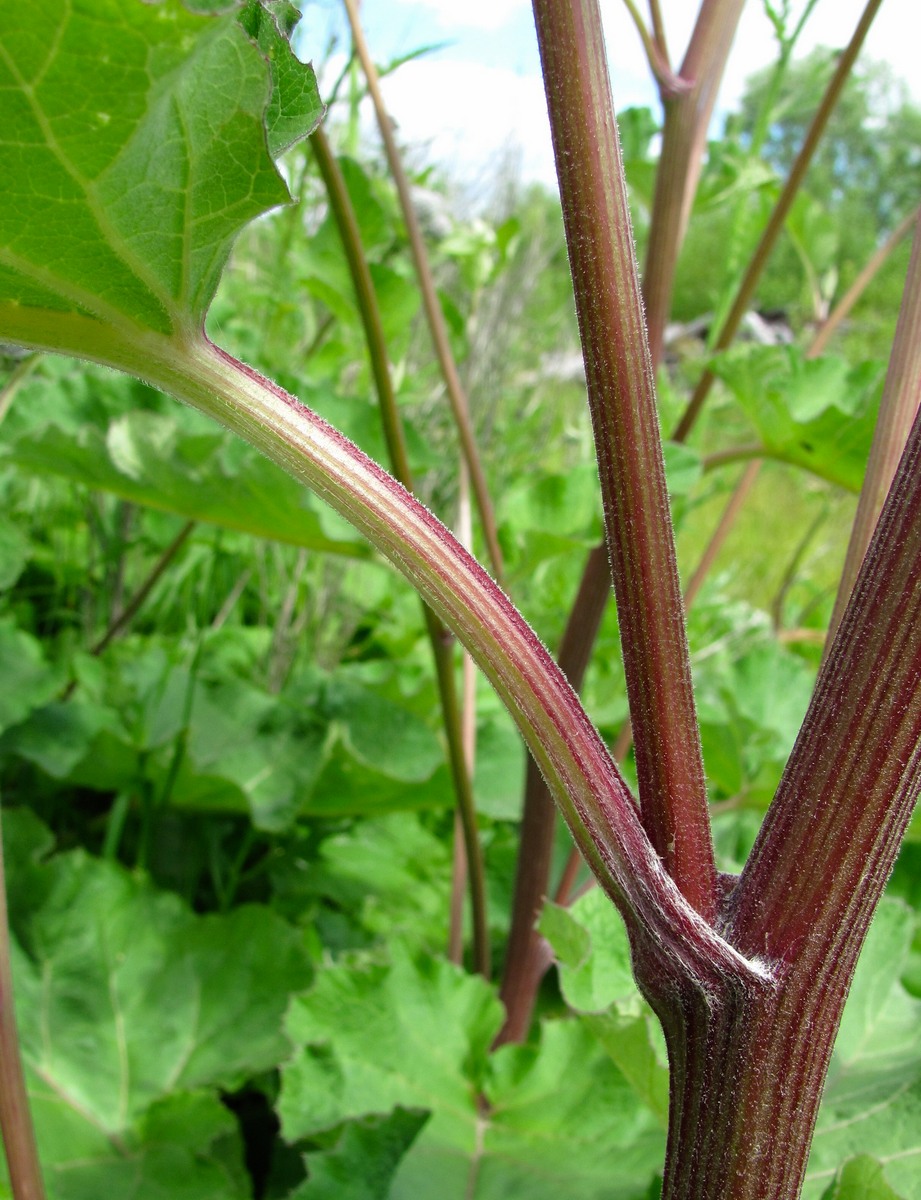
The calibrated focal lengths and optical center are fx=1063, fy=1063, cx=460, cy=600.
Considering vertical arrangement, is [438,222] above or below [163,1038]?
above

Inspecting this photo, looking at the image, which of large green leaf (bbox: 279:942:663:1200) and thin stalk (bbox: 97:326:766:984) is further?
large green leaf (bbox: 279:942:663:1200)

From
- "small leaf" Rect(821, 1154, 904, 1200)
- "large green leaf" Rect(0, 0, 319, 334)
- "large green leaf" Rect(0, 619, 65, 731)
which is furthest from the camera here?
"large green leaf" Rect(0, 619, 65, 731)

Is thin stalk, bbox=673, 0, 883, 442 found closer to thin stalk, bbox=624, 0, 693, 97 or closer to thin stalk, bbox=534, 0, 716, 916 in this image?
thin stalk, bbox=624, 0, 693, 97

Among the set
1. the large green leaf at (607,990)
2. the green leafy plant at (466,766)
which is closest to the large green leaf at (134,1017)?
the green leafy plant at (466,766)

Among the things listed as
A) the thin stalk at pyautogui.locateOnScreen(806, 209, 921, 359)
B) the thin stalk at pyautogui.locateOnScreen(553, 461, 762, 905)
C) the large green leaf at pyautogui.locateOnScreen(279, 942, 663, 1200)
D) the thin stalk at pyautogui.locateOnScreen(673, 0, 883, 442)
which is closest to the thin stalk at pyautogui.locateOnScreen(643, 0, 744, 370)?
the thin stalk at pyautogui.locateOnScreen(673, 0, 883, 442)

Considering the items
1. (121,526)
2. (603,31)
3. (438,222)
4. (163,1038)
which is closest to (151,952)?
(163,1038)

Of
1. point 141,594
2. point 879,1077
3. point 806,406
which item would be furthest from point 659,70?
point 141,594

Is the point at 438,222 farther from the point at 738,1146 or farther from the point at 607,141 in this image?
the point at 738,1146

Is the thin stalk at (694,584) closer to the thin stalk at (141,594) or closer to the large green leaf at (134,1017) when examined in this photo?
the large green leaf at (134,1017)
